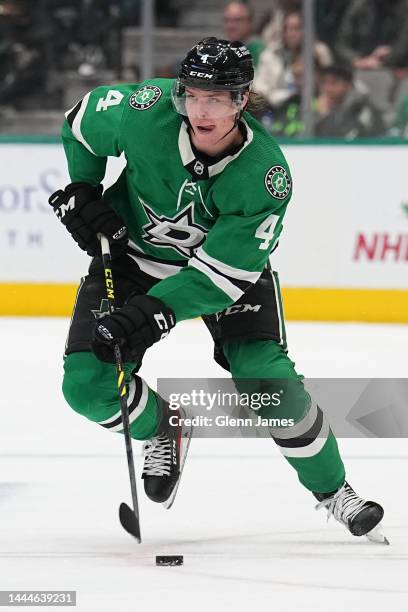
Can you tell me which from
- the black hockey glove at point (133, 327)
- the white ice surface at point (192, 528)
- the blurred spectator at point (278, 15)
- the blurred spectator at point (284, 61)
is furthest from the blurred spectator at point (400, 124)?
the black hockey glove at point (133, 327)

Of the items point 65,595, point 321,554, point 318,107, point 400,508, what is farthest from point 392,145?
point 65,595

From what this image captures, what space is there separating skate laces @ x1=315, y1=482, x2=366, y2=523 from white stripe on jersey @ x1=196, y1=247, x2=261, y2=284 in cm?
54

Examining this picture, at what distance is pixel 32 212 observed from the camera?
587 cm

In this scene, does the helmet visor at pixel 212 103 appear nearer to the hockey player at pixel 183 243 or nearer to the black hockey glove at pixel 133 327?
the hockey player at pixel 183 243

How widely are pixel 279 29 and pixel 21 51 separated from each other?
1344 mm

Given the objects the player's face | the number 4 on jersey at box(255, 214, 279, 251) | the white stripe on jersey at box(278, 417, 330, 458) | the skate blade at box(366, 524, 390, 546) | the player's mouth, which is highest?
the player's face

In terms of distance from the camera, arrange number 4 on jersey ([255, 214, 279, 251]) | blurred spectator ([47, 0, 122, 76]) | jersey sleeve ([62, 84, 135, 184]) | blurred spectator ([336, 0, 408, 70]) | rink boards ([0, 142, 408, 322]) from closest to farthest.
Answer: number 4 on jersey ([255, 214, 279, 251])
jersey sleeve ([62, 84, 135, 184])
rink boards ([0, 142, 408, 322])
blurred spectator ([336, 0, 408, 70])
blurred spectator ([47, 0, 122, 76])

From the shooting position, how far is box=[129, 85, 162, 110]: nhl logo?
9.28 feet

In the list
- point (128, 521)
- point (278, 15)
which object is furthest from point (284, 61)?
point (128, 521)

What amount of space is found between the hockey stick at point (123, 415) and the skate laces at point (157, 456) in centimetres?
16

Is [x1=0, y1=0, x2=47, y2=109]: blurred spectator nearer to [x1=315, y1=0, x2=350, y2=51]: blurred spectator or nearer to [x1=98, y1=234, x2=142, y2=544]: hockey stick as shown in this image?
[x1=315, y1=0, x2=350, y2=51]: blurred spectator

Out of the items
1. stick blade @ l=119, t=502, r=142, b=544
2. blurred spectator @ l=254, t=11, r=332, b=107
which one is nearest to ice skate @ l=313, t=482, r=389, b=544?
stick blade @ l=119, t=502, r=142, b=544

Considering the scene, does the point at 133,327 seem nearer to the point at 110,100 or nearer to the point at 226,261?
the point at 226,261

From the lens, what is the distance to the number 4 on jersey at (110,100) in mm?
2936
